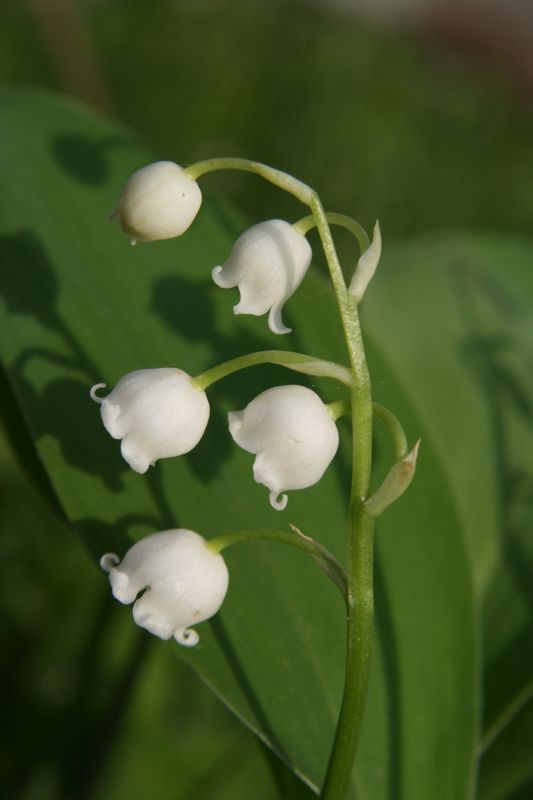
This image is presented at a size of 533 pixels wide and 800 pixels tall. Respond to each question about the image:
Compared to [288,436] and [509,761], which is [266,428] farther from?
[509,761]

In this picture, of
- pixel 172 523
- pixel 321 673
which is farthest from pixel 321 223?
pixel 321 673

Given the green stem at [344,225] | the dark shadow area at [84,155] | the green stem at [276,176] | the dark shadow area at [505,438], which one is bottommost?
the dark shadow area at [505,438]

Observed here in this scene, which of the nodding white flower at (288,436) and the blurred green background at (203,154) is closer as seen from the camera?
the nodding white flower at (288,436)

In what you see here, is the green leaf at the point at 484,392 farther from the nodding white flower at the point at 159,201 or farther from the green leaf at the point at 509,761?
the nodding white flower at the point at 159,201

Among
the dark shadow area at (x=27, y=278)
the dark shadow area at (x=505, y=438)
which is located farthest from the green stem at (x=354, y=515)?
the dark shadow area at (x=505, y=438)

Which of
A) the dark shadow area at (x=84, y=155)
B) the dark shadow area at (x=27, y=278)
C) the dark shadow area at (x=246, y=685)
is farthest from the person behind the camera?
the dark shadow area at (x=84, y=155)

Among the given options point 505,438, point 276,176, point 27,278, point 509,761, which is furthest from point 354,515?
point 509,761

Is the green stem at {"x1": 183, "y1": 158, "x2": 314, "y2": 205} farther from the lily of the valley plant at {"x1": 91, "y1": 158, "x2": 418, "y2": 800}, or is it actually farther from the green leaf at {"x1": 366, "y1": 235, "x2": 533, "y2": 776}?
the green leaf at {"x1": 366, "y1": 235, "x2": 533, "y2": 776}
